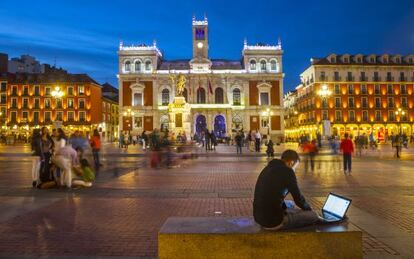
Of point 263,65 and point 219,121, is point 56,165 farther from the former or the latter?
point 263,65

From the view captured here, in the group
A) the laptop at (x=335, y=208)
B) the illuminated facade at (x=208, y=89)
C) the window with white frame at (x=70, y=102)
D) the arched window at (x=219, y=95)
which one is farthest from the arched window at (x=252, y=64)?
the laptop at (x=335, y=208)

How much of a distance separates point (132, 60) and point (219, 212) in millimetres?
69726

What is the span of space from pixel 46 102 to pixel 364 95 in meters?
57.4

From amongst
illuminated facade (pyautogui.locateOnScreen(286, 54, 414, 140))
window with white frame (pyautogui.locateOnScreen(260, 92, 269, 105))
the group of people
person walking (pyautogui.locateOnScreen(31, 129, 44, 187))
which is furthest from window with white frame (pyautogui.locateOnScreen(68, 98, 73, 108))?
person walking (pyautogui.locateOnScreen(31, 129, 44, 187))

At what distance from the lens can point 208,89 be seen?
2948 inches

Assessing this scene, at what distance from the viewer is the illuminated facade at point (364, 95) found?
79.1 metres

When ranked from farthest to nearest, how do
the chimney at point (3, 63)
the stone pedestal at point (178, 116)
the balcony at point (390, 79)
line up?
the chimney at point (3, 63) → the balcony at point (390, 79) → the stone pedestal at point (178, 116)

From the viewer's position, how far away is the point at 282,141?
240ft

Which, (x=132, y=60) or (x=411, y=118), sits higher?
(x=132, y=60)

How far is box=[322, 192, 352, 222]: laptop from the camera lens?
5.07m

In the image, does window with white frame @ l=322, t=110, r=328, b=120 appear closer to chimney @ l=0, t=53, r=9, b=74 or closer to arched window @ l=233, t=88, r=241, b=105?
arched window @ l=233, t=88, r=241, b=105

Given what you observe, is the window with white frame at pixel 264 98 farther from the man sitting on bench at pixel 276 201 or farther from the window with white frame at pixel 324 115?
the man sitting on bench at pixel 276 201

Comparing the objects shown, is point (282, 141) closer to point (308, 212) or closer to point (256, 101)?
point (256, 101)

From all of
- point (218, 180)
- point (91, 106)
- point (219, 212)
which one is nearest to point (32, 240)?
point (219, 212)
